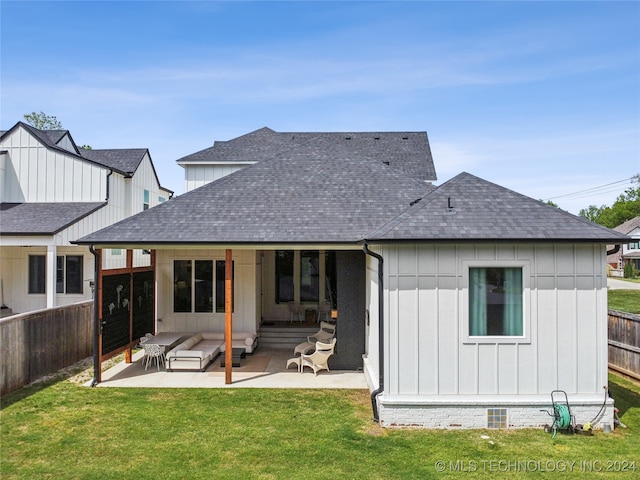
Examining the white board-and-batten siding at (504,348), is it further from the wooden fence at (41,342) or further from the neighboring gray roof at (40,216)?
the neighboring gray roof at (40,216)

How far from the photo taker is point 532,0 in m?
11.0

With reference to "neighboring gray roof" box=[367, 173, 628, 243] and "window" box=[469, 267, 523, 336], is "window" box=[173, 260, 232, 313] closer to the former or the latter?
"neighboring gray roof" box=[367, 173, 628, 243]

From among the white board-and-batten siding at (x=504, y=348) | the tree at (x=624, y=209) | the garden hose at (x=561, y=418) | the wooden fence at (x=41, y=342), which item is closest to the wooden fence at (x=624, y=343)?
A: the white board-and-batten siding at (x=504, y=348)

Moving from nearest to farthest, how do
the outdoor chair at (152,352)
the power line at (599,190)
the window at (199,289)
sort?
the outdoor chair at (152,352) < the window at (199,289) < the power line at (599,190)

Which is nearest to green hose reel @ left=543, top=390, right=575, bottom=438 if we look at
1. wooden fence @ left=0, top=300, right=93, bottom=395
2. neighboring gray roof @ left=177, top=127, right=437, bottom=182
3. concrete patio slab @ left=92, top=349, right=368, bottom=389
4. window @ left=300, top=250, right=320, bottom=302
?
concrete patio slab @ left=92, top=349, right=368, bottom=389

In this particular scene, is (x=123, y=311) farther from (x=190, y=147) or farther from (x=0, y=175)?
(x=190, y=147)

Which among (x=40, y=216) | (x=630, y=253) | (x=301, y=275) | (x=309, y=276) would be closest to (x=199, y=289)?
(x=301, y=275)

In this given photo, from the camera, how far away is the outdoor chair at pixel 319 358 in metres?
10.0

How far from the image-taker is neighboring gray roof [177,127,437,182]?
18875 mm

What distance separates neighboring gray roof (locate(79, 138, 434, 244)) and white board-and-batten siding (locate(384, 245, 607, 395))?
2528 millimetres

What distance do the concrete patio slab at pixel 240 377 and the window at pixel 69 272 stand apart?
6210 mm

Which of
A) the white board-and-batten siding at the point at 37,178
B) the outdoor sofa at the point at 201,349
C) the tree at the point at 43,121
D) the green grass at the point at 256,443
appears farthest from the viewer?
the tree at the point at 43,121

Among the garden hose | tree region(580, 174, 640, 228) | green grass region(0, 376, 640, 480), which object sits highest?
tree region(580, 174, 640, 228)

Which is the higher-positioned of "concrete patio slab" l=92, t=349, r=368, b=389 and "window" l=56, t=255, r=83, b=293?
"window" l=56, t=255, r=83, b=293
